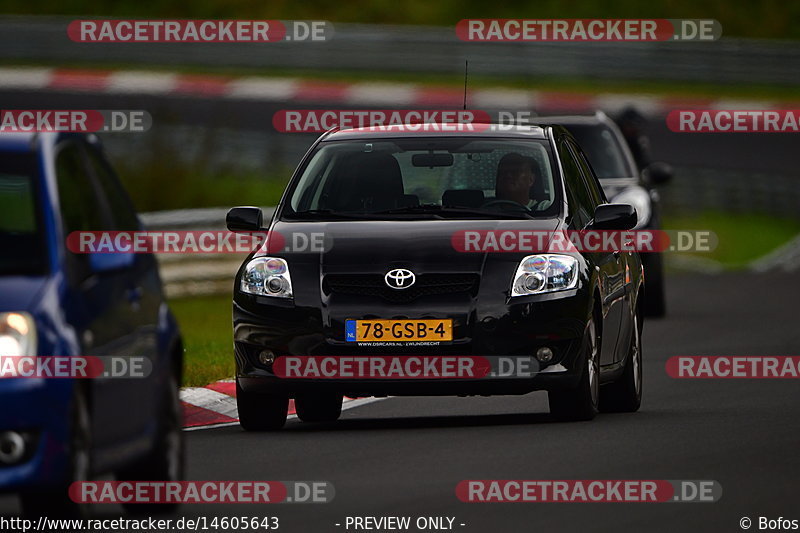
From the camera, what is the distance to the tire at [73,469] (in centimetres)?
833

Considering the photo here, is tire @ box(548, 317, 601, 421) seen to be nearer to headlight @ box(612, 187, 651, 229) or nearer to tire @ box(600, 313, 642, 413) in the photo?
tire @ box(600, 313, 642, 413)

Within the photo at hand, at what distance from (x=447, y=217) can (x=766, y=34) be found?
42.4 metres

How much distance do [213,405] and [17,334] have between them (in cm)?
613

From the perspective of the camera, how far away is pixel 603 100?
42406mm

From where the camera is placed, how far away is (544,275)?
1272 centimetres

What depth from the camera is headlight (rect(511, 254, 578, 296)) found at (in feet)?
41.5

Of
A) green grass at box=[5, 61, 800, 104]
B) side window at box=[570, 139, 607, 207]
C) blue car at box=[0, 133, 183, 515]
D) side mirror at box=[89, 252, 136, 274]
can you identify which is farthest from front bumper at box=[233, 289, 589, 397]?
green grass at box=[5, 61, 800, 104]

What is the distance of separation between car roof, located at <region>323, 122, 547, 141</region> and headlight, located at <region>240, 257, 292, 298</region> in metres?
1.40

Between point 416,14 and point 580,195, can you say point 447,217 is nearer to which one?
point 580,195

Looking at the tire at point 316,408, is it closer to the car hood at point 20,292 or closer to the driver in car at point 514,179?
the driver in car at point 514,179

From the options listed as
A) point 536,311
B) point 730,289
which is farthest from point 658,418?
point 730,289

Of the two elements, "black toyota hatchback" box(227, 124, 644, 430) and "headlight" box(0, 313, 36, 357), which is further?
"black toyota hatchback" box(227, 124, 644, 430)

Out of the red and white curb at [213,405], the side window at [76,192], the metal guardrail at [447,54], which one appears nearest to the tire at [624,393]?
the red and white curb at [213,405]

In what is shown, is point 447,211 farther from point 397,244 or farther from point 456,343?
point 456,343
